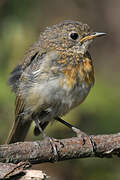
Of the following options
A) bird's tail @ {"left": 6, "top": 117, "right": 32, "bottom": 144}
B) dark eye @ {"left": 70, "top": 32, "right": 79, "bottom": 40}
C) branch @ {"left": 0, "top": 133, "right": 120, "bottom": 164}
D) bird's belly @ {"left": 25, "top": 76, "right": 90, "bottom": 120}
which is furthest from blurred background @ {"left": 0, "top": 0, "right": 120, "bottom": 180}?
branch @ {"left": 0, "top": 133, "right": 120, "bottom": 164}

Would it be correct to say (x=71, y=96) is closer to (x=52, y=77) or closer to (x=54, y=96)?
(x=54, y=96)

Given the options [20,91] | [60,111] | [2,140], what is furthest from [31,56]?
[2,140]

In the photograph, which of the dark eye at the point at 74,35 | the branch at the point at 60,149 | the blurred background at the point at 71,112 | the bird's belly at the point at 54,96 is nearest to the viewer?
the branch at the point at 60,149

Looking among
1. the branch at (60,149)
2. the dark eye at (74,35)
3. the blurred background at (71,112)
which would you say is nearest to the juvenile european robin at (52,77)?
the dark eye at (74,35)

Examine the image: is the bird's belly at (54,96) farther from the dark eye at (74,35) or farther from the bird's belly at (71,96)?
the dark eye at (74,35)

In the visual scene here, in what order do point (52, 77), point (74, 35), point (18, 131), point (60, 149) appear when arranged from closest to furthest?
point (60, 149) → point (52, 77) → point (74, 35) → point (18, 131)

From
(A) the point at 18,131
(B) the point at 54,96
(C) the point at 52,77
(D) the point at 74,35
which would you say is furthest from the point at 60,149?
(D) the point at 74,35
